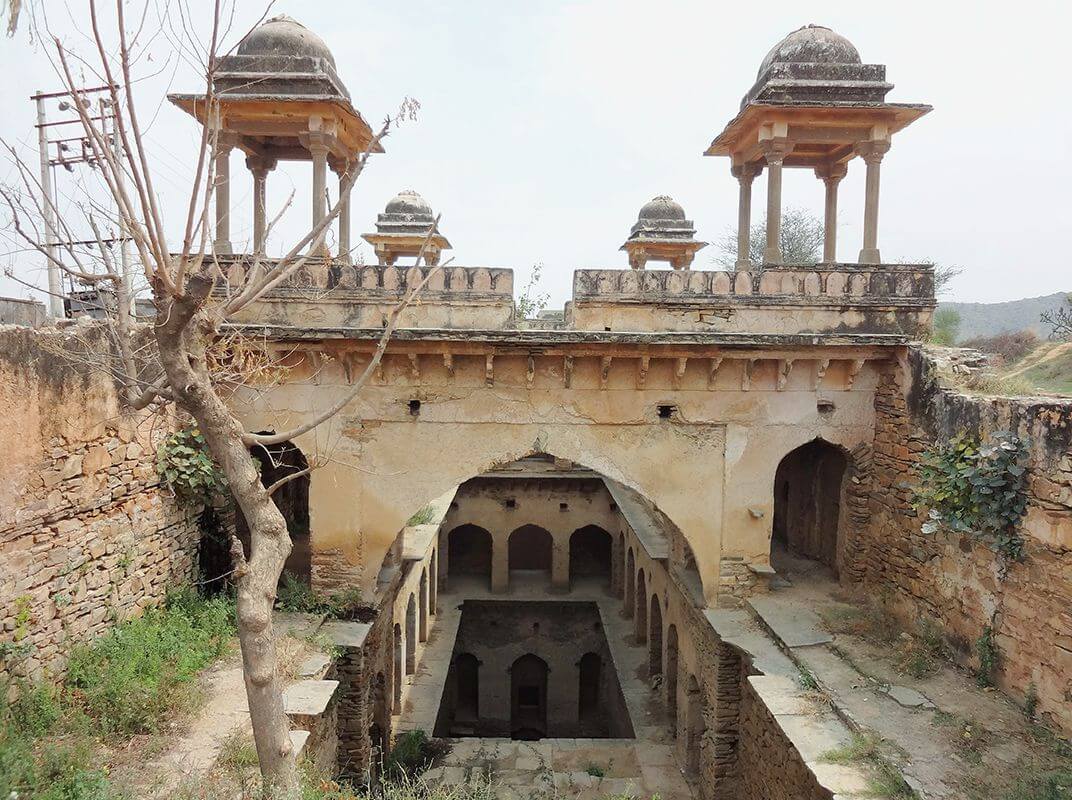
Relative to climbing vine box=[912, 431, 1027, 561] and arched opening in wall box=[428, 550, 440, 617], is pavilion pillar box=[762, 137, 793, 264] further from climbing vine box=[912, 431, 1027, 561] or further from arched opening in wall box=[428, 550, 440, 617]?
arched opening in wall box=[428, 550, 440, 617]

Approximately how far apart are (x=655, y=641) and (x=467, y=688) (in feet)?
22.0

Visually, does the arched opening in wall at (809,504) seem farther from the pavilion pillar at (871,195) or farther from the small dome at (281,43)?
the small dome at (281,43)

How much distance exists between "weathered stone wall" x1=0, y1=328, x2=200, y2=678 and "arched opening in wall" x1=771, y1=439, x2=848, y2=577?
8.68m

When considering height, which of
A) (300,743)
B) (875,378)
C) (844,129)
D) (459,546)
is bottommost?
(459,546)

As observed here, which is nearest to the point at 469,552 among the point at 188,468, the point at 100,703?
the point at 188,468

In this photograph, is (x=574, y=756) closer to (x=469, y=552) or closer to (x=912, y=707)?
(x=912, y=707)

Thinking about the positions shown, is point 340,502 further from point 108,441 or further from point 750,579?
point 750,579

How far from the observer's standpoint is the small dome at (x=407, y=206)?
2203cm

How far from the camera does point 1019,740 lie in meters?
5.96

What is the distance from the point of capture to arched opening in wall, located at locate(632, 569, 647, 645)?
1538cm

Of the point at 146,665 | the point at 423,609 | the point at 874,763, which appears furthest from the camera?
the point at 423,609

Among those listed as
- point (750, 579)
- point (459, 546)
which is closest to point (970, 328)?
point (459, 546)

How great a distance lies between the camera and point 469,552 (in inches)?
789

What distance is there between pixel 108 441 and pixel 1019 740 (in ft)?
29.2
